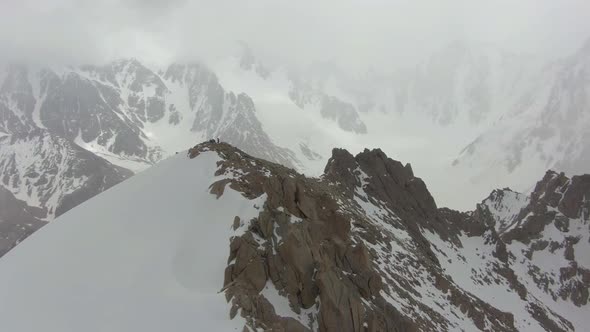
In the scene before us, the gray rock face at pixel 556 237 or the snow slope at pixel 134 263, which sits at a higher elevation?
the gray rock face at pixel 556 237

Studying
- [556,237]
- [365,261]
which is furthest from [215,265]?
[556,237]

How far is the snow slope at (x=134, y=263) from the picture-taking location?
106ft

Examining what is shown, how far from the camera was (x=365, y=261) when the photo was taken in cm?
4344

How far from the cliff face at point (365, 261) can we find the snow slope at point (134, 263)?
167cm

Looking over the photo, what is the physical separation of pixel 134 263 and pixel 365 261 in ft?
60.7

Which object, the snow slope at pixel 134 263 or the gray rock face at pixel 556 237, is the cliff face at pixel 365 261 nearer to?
the gray rock face at pixel 556 237

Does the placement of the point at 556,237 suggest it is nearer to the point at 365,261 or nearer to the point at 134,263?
the point at 365,261

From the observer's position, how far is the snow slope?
3225cm

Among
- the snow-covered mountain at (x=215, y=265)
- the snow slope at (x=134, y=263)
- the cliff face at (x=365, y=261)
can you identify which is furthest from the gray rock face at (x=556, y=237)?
the snow slope at (x=134, y=263)

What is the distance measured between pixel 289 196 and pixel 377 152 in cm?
6259

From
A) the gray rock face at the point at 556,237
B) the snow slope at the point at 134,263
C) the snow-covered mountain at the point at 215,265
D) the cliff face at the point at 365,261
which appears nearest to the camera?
the snow slope at the point at 134,263

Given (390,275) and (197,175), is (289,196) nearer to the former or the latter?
(197,175)

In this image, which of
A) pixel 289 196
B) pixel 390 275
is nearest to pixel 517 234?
pixel 390 275

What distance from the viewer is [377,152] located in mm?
104125
